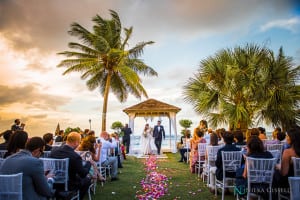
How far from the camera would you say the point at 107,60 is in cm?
1986

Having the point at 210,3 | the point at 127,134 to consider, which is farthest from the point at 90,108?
the point at 210,3

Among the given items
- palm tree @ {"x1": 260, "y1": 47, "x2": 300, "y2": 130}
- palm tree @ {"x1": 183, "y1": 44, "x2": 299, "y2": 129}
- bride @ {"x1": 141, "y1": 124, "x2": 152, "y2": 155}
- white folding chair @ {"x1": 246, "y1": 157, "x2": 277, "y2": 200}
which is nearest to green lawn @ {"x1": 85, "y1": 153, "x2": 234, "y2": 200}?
white folding chair @ {"x1": 246, "y1": 157, "x2": 277, "y2": 200}

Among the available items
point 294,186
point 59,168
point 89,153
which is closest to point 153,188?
point 89,153

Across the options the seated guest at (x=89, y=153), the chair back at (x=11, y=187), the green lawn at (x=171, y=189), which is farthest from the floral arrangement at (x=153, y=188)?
the chair back at (x=11, y=187)

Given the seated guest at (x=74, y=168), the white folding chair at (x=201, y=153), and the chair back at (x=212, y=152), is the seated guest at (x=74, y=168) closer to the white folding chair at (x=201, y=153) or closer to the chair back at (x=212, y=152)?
the chair back at (x=212, y=152)

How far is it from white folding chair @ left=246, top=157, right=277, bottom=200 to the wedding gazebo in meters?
14.6

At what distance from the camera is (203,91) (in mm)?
10906

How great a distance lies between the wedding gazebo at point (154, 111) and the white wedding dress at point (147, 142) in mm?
1577

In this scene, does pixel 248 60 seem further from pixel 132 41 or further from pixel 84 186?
pixel 132 41

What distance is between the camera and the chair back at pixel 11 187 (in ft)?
8.76

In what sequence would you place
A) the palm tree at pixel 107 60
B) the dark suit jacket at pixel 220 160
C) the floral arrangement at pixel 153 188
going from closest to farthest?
1. the dark suit jacket at pixel 220 160
2. the floral arrangement at pixel 153 188
3. the palm tree at pixel 107 60

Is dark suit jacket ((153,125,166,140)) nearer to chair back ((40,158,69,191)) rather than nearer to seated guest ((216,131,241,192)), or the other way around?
seated guest ((216,131,241,192))

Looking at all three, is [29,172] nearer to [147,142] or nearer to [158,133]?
[158,133]

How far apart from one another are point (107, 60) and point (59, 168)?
16265mm
